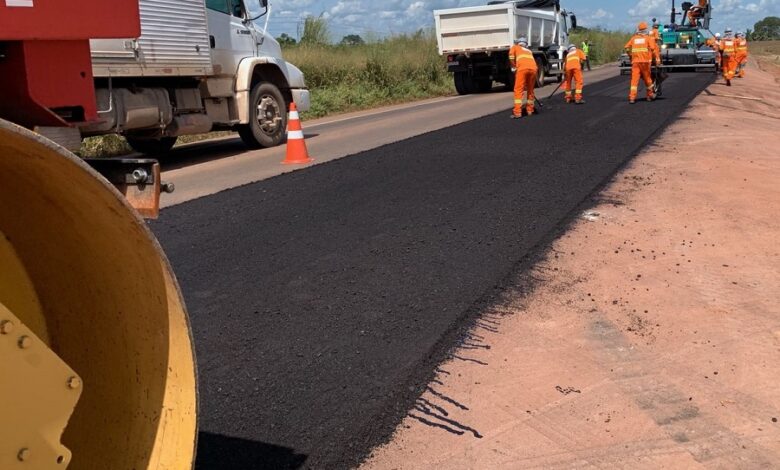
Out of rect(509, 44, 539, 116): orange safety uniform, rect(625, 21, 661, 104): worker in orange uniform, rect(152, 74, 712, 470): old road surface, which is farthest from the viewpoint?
rect(625, 21, 661, 104): worker in orange uniform

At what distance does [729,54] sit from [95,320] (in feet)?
87.6

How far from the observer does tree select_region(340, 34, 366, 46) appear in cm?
2791

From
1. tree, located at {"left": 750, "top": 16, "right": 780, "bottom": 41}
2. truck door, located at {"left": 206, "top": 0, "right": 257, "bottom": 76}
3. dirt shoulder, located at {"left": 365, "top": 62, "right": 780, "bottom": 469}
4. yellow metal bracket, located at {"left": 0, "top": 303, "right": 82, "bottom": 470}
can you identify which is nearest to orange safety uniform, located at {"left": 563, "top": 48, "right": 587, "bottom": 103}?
truck door, located at {"left": 206, "top": 0, "right": 257, "bottom": 76}

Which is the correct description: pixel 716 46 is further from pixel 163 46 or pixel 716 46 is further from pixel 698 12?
pixel 163 46

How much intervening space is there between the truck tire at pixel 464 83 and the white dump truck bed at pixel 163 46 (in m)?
15.9

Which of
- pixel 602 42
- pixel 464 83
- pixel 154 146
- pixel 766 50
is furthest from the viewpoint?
pixel 766 50

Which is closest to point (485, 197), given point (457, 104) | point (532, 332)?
point (532, 332)

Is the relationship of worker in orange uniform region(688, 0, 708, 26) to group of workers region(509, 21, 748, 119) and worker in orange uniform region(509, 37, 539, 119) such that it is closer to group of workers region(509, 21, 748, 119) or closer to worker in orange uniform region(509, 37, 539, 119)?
group of workers region(509, 21, 748, 119)

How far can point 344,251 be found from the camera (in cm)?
548

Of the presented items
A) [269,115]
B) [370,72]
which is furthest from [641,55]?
[370,72]

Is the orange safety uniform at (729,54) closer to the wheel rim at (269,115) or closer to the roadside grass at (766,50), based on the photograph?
the wheel rim at (269,115)

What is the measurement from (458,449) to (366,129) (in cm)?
1214

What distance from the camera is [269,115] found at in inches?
494

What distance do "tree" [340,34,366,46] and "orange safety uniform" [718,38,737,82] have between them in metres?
12.9
